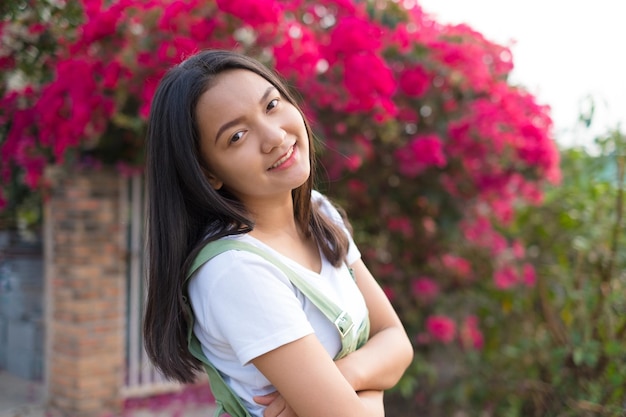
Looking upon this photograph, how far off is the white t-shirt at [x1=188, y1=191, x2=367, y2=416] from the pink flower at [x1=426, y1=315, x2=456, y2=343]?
98.0 inches

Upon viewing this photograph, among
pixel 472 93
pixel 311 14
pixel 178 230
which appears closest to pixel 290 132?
pixel 178 230

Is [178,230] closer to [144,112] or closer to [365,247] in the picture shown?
[144,112]

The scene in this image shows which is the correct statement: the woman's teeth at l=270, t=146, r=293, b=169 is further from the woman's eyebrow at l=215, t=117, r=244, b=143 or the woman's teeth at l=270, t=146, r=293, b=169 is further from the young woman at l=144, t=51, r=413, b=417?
the woman's eyebrow at l=215, t=117, r=244, b=143

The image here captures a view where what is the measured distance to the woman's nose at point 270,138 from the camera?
1.30 m

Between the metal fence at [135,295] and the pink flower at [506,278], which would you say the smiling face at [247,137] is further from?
the metal fence at [135,295]

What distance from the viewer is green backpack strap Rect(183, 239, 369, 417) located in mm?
1250

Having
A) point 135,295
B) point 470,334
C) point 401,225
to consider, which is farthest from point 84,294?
point 470,334

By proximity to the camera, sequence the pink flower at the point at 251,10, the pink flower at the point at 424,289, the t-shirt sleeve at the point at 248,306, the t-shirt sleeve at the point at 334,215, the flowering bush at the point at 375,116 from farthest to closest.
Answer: the pink flower at the point at 424,289 < the flowering bush at the point at 375,116 < the pink flower at the point at 251,10 < the t-shirt sleeve at the point at 334,215 < the t-shirt sleeve at the point at 248,306

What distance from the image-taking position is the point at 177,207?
1.31 metres

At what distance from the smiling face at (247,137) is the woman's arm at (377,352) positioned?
41 centimetres

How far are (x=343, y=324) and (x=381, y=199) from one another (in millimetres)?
2602

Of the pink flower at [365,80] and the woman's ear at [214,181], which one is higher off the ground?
the pink flower at [365,80]

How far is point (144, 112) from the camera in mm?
2828

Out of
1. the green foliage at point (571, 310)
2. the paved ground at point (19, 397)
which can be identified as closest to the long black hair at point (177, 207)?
the green foliage at point (571, 310)
